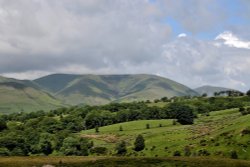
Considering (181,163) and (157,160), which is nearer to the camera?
(181,163)

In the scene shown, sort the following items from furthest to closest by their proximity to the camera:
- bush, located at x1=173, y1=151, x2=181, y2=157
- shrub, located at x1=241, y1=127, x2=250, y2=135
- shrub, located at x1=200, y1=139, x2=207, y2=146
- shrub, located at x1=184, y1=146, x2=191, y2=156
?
1. shrub, located at x1=200, y1=139, x2=207, y2=146
2. shrub, located at x1=241, y1=127, x2=250, y2=135
3. bush, located at x1=173, y1=151, x2=181, y2=157
4. shrub, located at x1=184, y1=146, x2=191, y2=156

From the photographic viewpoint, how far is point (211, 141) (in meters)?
145

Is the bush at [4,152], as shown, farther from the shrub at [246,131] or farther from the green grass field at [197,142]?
the shrub at [246,131]

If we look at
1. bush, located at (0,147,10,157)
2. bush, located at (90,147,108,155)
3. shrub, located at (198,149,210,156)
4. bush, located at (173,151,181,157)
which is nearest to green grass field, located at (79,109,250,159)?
shrub, located at (198,149,210,156)

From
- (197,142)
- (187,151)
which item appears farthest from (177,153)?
(197,142)

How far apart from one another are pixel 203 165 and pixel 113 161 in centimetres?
2168

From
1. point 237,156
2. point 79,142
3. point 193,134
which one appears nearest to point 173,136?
point 193,134

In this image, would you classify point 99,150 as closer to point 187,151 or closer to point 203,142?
point 203,142

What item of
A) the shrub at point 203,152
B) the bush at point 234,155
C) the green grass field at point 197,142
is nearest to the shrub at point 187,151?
the green grass field at point 197,142

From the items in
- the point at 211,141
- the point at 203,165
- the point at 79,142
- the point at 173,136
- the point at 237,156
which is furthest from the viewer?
the point at 79,142

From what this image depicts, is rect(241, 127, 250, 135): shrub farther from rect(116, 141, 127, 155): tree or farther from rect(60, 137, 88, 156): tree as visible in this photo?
rect(60, 137, 88, 156): tree

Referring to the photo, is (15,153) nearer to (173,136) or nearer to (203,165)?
(173,136)

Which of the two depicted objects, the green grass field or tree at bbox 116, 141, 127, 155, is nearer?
the green grass field

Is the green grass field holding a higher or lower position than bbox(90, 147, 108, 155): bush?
higher
